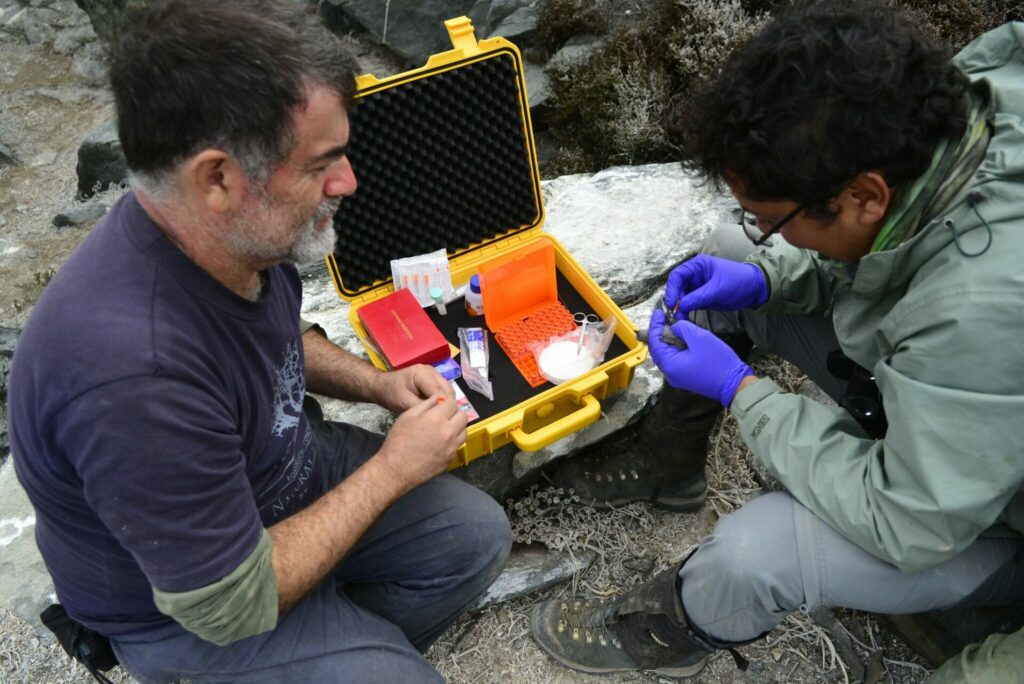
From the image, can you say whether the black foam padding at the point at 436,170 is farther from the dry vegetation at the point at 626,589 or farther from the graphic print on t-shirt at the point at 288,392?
the dry vegetation at the point at 626,589

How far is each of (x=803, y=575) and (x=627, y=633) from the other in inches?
29.4

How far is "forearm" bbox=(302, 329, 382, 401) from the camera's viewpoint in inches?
94.1

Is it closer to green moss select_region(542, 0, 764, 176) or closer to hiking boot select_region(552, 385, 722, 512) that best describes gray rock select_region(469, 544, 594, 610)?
hiking boot select_region(552, 385, 722, 512)

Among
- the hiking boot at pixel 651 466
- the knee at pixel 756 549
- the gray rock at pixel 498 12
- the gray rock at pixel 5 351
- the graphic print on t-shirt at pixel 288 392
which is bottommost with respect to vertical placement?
the gray rock at pixel 5 351

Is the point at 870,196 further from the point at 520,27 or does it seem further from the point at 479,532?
the point at 520,27

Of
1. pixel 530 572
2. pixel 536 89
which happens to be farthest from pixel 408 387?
pixel 536 89

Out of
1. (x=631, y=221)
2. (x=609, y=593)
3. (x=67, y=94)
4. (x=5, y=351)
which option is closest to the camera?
(x=609, y=593)

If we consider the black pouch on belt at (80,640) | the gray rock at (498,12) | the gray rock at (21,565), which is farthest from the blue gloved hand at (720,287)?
the gray rock at (498,12)

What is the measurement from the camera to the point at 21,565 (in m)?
2.70

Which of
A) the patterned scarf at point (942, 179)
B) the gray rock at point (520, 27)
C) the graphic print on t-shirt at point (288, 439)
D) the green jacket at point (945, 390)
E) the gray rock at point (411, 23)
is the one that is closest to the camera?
the green jacket at point (945, 390)

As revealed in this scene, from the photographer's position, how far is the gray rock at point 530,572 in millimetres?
2740

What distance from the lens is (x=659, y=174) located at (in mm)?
3828

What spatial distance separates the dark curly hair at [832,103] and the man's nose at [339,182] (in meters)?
0.88

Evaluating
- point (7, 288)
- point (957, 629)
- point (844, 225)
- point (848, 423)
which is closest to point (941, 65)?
point (844, 225)
